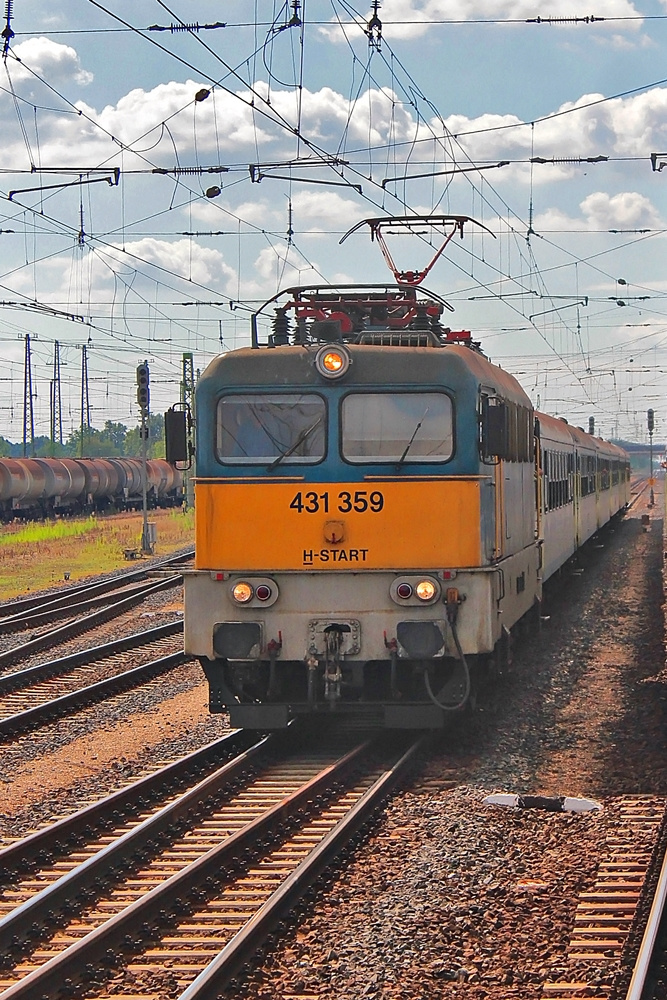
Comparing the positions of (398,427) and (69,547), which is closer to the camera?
(398,427)

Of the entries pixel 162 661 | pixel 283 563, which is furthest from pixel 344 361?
pixel 162 661

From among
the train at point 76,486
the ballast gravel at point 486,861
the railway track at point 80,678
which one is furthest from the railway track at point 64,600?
the train at point 76,486

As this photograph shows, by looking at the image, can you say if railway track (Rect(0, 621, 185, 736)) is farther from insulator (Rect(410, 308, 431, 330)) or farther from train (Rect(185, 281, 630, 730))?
insulator (Rect(410, 308, 431, 330))

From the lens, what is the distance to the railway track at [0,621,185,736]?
1277 centimetres

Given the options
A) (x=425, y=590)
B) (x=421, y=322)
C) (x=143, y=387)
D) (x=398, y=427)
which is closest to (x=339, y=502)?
(x=398, y=427)

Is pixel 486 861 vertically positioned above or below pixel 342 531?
below

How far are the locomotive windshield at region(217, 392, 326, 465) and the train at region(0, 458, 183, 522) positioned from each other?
31874 mm

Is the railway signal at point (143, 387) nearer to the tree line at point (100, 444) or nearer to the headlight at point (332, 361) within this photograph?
the headlight at point (332, 361)

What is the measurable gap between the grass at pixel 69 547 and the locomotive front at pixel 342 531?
16117 mm

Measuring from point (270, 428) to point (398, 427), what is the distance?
1.02 metres

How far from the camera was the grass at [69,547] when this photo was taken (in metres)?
29.5

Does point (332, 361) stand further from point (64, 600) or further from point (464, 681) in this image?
point (64, 600)

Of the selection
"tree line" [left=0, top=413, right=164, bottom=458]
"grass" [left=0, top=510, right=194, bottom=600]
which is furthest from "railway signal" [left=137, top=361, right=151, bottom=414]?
"tree line" [left=0, top=413, right=164, bottom=458]

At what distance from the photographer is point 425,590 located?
10.0m
